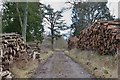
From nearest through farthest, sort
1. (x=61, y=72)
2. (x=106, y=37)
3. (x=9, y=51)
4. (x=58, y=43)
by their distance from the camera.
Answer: (x=61, y=72) → (x=9, y=51) → (x=106, y=37) → (x=58, y=43)

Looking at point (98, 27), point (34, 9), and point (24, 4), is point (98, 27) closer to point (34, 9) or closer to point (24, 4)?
point (24, 4)

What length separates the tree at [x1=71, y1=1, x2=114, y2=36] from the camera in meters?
43.2

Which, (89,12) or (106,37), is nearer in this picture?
(106,37)

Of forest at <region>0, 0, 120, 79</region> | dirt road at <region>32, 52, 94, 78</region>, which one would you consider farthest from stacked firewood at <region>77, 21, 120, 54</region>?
dirt road at <region>32, 52, 94, 78</region>

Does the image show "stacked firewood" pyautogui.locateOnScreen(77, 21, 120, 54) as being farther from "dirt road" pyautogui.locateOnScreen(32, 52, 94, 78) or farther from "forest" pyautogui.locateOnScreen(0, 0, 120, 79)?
"dirt road" pyautogui.locateOnScreen(32, 52, 94, 78)

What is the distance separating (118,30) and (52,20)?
45681 millimetres

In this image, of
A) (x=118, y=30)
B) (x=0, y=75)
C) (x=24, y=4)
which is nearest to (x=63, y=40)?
(x=24, y=4)

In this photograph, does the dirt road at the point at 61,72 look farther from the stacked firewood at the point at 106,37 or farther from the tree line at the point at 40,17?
the tree line at the point at 40,17

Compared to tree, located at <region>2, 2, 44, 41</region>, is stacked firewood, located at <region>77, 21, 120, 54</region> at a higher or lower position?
lower

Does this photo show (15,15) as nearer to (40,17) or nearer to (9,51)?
(40,17)

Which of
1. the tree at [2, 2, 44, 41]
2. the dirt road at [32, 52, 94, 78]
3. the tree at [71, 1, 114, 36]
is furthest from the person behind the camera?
the tree at [71, 1, 114, 36]

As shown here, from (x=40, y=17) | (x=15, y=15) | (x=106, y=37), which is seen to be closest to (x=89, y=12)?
(x=40, y=17)

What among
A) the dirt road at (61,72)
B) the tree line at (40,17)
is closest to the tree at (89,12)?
the tree line at (40,17)

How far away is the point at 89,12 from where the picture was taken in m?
44.4
